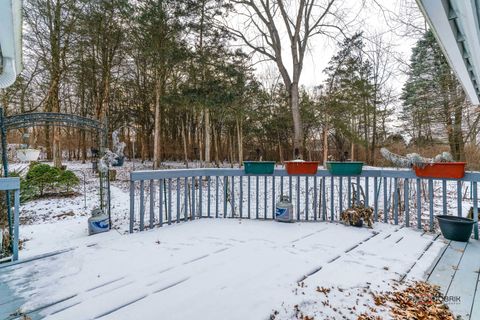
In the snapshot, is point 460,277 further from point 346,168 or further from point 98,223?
point 98,223

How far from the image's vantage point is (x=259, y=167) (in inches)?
131

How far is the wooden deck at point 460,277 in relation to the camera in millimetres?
1516

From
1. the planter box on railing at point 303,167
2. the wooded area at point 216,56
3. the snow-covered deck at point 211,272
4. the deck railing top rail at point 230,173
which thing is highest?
the wooded area at point 216,56

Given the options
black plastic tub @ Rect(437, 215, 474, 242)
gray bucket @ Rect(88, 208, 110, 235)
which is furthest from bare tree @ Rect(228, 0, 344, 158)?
gray bucket @ Rect(88, 208, 110, 235)

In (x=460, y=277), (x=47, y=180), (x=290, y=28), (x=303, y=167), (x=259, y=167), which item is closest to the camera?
(x=460, y=277)

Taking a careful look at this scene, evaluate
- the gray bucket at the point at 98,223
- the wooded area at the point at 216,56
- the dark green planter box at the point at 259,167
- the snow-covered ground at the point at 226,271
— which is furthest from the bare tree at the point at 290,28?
the gray bucket at the point at 98,223

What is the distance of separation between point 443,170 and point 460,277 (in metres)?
1.25

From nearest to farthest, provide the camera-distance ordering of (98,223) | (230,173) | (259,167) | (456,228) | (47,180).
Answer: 1. (456,228)
2. (98,223)
3. (259,167)
4. (230,173)
5. (47,180)

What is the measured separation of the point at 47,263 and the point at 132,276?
85 cm

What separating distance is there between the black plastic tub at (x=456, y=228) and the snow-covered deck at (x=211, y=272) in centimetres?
12

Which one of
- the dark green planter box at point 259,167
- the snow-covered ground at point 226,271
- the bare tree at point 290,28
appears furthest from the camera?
the bare tree at point 290,28

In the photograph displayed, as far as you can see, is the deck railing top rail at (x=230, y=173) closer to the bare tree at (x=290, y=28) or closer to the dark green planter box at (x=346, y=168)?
the dark green planter box at (x=346, y=168)

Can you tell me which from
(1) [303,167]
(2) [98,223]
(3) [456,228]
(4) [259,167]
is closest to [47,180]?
(2) [98,223]

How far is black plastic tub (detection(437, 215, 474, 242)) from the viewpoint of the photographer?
2562 mm
